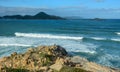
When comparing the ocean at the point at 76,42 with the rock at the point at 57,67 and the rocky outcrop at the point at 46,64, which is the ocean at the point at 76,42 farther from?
the rock at the point at 57,67

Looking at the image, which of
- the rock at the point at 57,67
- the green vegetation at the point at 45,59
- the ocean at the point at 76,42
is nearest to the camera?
the rock at the point at 57,67

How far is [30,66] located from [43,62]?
0.59m

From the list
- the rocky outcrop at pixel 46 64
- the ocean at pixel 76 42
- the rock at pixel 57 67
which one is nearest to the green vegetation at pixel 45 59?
the rocky outcrop at pixel 46 64

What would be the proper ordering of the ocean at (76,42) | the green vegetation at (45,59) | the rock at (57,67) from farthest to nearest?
the ocean at (76,42)
the green vegetation at (45,59)
the rock at (57,67)

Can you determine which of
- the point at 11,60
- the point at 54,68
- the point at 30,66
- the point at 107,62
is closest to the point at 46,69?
the point at 54,68

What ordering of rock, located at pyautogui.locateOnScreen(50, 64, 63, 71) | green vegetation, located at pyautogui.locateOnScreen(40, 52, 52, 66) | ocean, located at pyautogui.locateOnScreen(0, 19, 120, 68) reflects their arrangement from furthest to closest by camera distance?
ocean, located at pyautogui.locateOnScreen(0, 19, 120, 68) < green vegetation, located at pyautogui.locateOnScreen(40, 52, 52, 66) < rock, located at pyautogui.locateOnScreen(50, 64, 63, 71)

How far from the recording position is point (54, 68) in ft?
35.5

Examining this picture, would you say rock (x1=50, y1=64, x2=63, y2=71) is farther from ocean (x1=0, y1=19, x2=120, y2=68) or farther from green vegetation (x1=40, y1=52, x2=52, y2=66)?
ocean (x1=0, y1=19, x2=120, y2=68)

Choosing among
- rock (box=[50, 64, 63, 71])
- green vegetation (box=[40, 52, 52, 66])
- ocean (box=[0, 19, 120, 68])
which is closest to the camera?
rock (box=[50, 64, 63, 71])

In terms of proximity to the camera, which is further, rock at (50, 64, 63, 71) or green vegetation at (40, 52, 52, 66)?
green vegetation at (40, 52, 52, 66)

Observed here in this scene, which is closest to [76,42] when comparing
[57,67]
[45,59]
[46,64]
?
[45,59]

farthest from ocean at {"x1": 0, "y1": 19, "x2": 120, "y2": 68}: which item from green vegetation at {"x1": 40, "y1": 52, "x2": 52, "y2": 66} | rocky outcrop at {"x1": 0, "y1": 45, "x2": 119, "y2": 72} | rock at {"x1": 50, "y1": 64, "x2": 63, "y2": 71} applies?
rock at {"x1": 50, "y1": 64, "x2": 63, "y2": 71}

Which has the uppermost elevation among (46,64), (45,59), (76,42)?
(45,59)

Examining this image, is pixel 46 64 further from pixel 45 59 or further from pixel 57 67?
pixel 57 67
